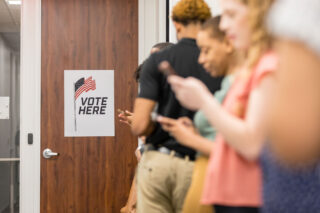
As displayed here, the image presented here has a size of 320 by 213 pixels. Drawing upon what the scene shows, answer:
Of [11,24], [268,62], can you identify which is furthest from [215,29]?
[11,24]

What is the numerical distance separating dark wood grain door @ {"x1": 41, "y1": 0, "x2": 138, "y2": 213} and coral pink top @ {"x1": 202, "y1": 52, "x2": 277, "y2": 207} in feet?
A: 7.69

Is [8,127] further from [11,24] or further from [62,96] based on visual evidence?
[11,24]

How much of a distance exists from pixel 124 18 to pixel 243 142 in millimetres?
2587

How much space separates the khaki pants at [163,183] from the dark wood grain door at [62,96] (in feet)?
5.20

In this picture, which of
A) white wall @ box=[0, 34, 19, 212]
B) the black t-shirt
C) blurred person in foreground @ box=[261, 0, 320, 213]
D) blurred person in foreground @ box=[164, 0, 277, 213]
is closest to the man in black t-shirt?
the black t-shirt

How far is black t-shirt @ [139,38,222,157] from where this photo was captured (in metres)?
1.56

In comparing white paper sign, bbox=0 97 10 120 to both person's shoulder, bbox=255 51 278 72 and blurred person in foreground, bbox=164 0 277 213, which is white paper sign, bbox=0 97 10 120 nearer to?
blurred person in foreground, bbox=164 0 277 213

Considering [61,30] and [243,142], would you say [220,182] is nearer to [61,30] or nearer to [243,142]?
[243,142]

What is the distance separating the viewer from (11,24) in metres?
3.28

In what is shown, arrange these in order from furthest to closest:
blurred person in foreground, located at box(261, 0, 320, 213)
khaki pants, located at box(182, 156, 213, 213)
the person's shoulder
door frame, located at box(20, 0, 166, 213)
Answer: door frame, located at box(20, 0, 166, 213)
khaki pants, located at box(182, 156, 213, 213)
the person's shoulder
blurred person in foreground, located at box(261, 0, 320, 213)

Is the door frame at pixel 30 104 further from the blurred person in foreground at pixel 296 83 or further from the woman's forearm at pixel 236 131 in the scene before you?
the blurred person in foreground at pixel 296 83

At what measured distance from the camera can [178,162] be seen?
1598mm

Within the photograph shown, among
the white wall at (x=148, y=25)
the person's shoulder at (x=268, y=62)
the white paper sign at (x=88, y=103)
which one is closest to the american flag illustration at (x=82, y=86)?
the white paper sign at (x=88, y=103)

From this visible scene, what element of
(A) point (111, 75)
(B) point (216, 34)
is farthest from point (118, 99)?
(B) point (216, 34)
